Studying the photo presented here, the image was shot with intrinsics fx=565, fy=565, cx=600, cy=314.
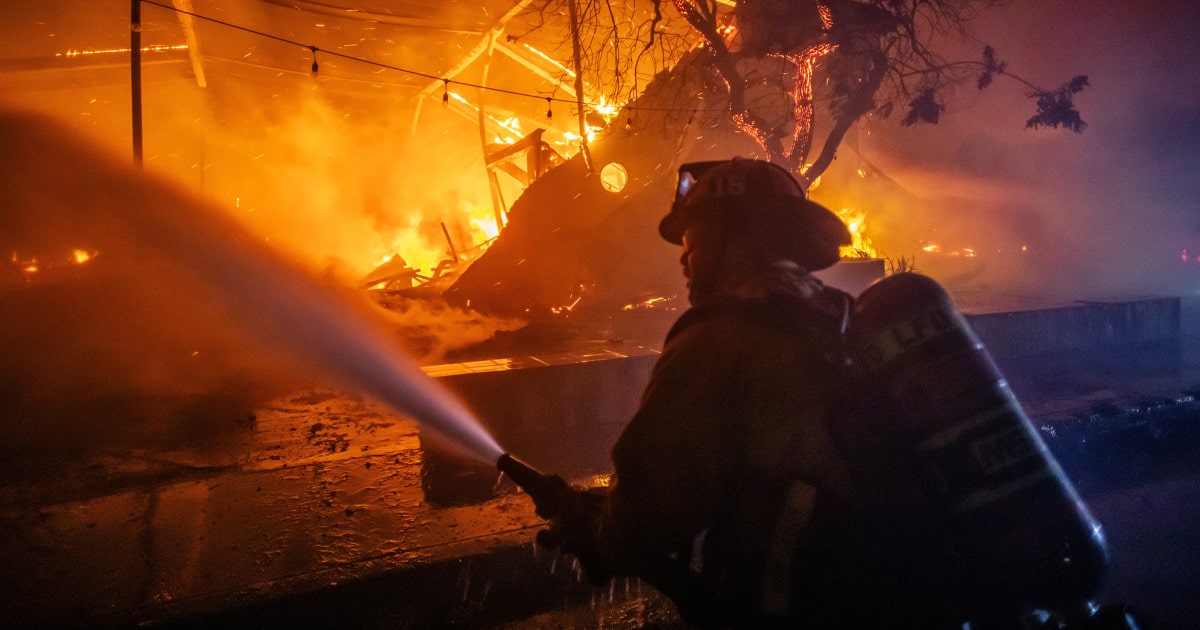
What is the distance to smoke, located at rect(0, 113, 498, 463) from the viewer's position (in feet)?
20.7

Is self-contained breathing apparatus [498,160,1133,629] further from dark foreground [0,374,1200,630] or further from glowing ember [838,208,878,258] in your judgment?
glowing ember [838,208,878,258]

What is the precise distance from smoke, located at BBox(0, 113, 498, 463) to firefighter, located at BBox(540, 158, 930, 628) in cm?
456

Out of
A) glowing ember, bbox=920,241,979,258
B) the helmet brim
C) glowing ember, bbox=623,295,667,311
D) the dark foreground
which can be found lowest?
the dark foreground

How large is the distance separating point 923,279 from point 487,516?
132 inches

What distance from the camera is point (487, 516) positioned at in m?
3.93

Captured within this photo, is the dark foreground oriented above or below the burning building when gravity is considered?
below

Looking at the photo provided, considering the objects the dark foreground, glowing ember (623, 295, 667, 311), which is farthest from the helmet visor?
glowing ember (623, 295, 667, 311)

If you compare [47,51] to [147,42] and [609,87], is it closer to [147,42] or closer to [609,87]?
[147,42]

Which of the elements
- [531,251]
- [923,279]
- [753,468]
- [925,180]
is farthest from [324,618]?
[925,180]

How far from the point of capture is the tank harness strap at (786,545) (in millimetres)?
1215

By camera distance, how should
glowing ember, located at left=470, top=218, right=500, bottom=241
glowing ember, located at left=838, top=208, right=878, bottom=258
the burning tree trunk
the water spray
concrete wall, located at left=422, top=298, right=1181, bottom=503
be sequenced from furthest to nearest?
→ glowing ember, located at left=470, top=218, right=500, bottom=241
glowing ember, located at left=838, top=208, right=878, bottom=258
the burning tree trunk
concrete wall, located at left=422, top=298, right=1181, bottom=503
the water spray

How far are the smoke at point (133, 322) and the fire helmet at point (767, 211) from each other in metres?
4.48

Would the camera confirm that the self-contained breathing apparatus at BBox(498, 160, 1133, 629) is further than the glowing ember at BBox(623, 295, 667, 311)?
No

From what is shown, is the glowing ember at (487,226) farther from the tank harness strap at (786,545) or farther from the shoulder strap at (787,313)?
the tank harness strap at (786,545)
